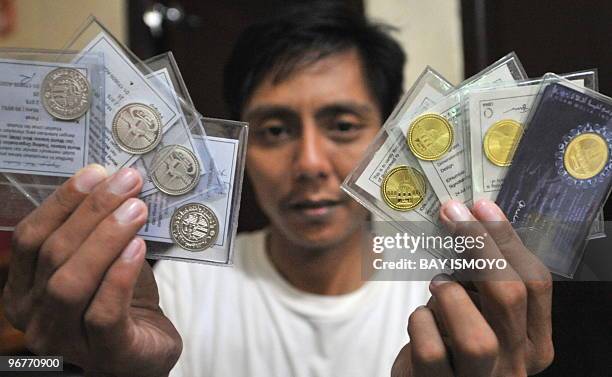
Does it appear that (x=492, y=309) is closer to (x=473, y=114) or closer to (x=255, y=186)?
(x=473, y=114)

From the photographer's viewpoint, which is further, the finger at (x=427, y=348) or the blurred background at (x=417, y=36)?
the blurred background at (x=417, y=36)

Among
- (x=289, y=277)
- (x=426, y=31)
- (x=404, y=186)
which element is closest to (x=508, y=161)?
(x=404, y=186)

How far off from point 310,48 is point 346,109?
3.9 inches

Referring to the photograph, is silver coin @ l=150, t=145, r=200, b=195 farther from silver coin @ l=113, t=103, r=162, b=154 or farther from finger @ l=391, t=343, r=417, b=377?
finger @ l=391, t=343, r=417, b=377

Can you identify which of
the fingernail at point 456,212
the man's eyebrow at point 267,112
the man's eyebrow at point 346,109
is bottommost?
the fingernail at point 456,212

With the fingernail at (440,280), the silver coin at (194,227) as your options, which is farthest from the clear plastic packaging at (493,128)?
the silver coin at (194,227)

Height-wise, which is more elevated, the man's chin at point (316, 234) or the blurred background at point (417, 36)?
the blurred background at point (417, 36)

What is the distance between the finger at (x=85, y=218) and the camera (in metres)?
0.63

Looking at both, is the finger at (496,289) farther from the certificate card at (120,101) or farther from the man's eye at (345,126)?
the certificate card at (120,101)

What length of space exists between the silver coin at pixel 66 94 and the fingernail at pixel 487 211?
19.3 inches

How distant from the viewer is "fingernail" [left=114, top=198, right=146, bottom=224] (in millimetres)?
632

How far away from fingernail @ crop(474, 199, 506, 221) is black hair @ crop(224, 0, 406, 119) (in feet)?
0.68

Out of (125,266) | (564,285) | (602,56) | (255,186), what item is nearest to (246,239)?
(255,186)

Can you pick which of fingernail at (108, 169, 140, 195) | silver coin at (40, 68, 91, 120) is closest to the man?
fingernail at (108, 169, 140, 195)
